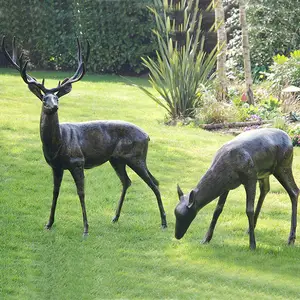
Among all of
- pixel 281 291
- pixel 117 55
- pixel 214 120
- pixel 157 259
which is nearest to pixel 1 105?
pixel 214 120

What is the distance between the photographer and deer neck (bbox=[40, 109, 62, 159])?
29.7 ft

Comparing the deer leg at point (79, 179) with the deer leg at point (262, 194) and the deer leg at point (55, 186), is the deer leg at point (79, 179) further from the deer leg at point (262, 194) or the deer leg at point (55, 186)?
the deer leg at point (262, 194)

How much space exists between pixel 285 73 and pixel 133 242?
10812 mm

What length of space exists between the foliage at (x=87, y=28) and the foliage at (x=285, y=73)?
19.4 ft

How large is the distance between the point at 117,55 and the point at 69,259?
17.0 m

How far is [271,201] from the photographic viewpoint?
1159 cm

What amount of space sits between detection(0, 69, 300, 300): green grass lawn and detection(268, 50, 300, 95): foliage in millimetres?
4571

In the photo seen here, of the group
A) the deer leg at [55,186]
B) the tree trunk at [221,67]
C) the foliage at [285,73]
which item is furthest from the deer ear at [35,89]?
the foliage at [285,73]

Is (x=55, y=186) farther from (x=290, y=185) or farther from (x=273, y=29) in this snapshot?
(x=273, y=29)

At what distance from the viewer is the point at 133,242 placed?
9.50 metres

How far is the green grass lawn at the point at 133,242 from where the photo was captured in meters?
7.96

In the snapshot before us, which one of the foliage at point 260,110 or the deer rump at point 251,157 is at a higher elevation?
the deer rump at point 251,157

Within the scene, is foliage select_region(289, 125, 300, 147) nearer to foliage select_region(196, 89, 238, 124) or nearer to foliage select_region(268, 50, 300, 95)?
foliage select_region(196, 89, 238, 124)

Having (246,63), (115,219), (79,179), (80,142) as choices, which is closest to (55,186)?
(79,179)
